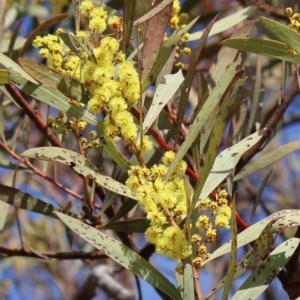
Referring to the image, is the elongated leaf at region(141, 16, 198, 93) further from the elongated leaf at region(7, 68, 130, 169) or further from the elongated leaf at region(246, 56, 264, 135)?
the elongated leaf at region(246, 56, 264, 135)

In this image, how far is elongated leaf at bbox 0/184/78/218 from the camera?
897 millimetres

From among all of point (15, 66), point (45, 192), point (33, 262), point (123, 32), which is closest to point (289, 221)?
point (123, 32)

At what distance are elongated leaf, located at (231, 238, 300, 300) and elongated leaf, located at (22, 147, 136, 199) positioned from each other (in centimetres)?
18

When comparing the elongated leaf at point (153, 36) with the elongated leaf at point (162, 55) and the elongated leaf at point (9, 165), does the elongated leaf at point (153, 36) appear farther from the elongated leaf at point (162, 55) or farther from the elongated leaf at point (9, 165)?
the elongated leaf at point (9, 165)

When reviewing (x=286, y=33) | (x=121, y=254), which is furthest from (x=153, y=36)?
(x=121, y=254)

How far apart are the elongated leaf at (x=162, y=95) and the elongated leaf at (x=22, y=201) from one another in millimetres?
195

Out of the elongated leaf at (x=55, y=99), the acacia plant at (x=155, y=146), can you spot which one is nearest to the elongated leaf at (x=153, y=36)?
the acacia plant at (x=155, y=146)

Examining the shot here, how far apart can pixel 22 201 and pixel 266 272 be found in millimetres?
362

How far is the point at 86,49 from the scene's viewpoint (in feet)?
2.45

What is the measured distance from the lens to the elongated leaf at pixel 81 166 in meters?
0.80

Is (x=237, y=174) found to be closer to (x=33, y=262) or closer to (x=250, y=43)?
(x=250, y=43)

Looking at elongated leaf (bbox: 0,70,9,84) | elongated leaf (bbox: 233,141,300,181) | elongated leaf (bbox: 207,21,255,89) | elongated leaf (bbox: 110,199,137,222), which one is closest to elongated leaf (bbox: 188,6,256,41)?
elongated leaf (bbox: 207,21,255,89)

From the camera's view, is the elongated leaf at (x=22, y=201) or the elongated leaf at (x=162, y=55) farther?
the elongated leaf at (x=22, y=201)

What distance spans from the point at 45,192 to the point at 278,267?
186cm
